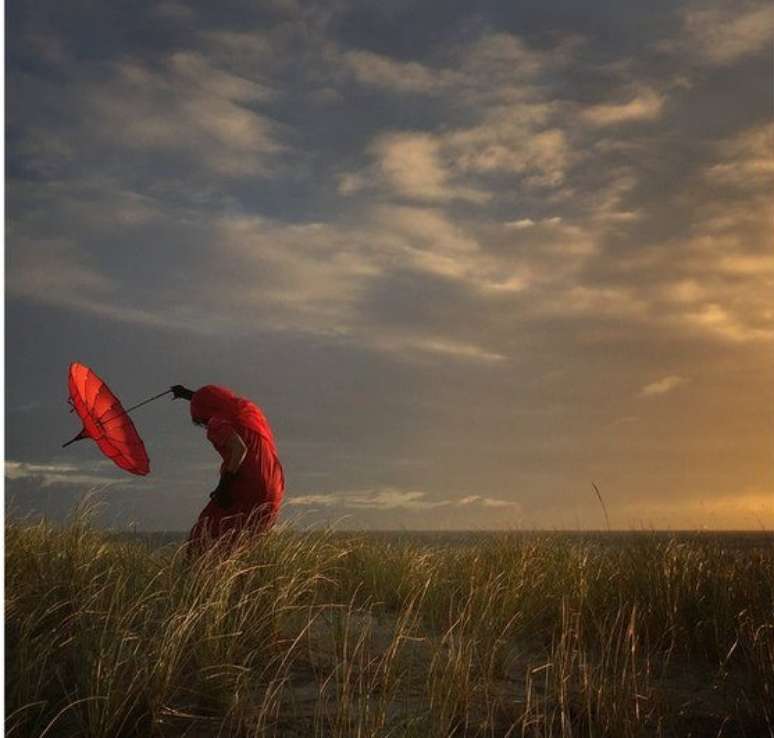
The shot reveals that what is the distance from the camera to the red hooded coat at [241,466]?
22.6 feet

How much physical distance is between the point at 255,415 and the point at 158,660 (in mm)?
3008

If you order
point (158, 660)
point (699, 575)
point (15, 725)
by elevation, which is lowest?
point (15, 725)

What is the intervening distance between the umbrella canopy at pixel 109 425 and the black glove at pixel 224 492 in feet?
2.77

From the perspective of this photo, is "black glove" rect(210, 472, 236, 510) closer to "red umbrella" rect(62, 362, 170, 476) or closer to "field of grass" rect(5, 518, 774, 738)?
"field of grass" rect(5, 518, 774, 738)

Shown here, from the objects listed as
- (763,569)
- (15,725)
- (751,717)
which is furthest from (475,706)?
(763,569)

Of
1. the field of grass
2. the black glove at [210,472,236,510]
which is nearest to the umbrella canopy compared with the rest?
the field of grass

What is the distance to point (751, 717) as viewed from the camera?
16.3ft

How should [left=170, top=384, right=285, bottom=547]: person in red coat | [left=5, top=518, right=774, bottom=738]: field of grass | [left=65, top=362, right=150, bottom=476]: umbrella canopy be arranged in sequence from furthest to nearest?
[left=65, top=362, right=150, bottom=476]: umbrella canopy → [left=170, top=384, right=285, bottom=547]: person in red coat → [left=5, top=518, right=774, bottom=738]: field of grass

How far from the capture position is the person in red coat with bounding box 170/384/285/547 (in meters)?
6.80

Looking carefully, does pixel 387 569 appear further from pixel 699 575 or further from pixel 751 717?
pixel 751 717

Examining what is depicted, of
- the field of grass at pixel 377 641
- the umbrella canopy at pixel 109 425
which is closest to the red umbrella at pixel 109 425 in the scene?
the umbrella canopy at pixel 109 425

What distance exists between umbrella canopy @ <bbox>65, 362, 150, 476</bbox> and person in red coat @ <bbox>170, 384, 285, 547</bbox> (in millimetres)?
724

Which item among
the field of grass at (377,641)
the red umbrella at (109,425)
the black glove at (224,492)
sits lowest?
the field of grass at (377,641)

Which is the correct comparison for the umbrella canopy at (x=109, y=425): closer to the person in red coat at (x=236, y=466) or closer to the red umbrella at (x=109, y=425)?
the red umbrella at (x=109, y=425)
